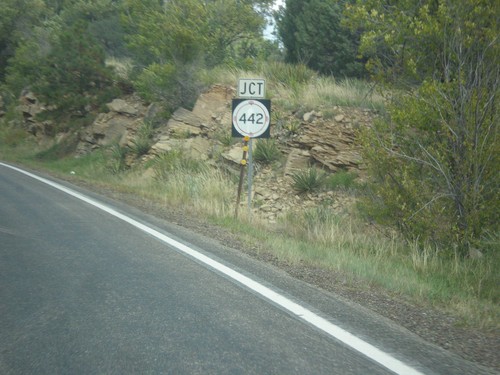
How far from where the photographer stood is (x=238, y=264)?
7.76 meters

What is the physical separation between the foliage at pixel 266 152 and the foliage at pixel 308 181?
184 centimetres

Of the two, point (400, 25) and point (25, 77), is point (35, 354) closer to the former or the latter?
point (400, 25)

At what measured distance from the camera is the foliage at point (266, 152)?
17031 millimetres

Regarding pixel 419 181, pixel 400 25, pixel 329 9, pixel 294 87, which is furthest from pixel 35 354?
pixel 329 9

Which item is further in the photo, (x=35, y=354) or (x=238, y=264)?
(x=238, y=264)

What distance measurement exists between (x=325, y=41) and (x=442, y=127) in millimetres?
13286

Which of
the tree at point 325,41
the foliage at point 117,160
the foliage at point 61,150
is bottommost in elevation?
the foliage at point 61,150

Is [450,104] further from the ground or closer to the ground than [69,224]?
further from the ground

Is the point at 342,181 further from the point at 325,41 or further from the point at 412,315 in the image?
the point at 325,41

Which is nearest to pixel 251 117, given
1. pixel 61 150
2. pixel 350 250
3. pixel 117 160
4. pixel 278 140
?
pixel 350 250

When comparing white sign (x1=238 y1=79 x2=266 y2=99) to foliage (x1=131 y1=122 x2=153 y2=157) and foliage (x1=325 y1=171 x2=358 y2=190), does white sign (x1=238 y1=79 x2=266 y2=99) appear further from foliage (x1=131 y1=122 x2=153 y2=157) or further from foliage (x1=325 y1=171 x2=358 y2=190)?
foliage (x1=131 y1=122 x2=153 y2=157)

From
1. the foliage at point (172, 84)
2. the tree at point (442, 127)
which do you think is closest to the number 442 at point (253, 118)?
the tree at point (442, 127)

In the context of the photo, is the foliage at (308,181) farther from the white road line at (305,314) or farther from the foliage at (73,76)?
the foliage at (73,76)

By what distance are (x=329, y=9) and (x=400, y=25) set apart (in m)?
11.6
